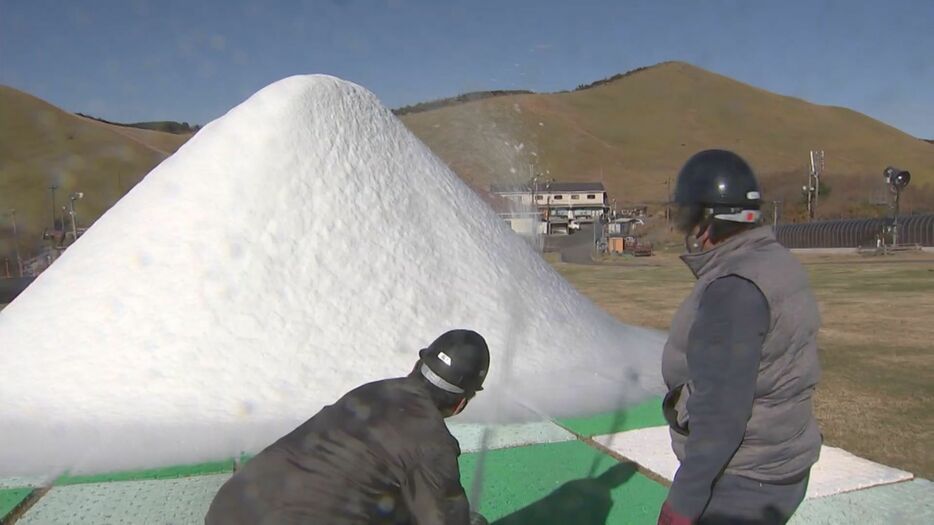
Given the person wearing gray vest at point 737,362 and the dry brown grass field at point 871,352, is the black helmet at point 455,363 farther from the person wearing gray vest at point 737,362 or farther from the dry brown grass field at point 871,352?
the dry brown grass field at point 871,352

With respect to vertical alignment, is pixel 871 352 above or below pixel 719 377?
below

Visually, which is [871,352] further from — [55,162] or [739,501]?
[55,162]

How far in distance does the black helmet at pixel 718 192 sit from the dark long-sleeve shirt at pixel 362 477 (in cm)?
87

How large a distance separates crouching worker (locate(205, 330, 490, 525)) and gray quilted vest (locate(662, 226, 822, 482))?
2.13ft

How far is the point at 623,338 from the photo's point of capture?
748 centimetres

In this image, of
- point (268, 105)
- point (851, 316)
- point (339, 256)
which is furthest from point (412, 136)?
point (851, 316)

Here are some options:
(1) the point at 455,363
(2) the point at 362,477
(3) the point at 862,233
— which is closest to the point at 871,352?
(1) the point at 455,363

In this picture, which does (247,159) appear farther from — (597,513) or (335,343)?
(597,513)

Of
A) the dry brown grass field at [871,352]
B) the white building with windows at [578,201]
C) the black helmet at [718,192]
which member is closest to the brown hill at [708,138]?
the white building with windows at [578,201]

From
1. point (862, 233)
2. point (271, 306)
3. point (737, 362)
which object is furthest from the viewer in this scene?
point (862, 233)

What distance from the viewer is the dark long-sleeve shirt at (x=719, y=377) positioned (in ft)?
5.30

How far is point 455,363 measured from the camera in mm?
1831

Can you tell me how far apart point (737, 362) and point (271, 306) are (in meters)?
4.43

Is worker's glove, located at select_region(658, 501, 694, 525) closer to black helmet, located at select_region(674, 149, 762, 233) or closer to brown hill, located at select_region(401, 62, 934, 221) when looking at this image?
black helmet, located at select_region(674, 149, 762, 233)
